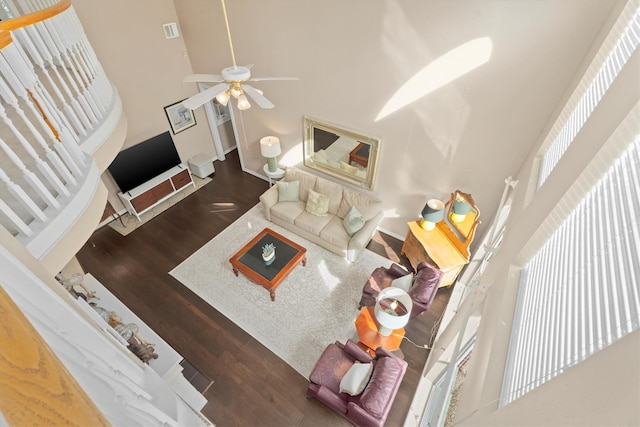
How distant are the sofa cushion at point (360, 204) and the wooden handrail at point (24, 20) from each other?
4127mm

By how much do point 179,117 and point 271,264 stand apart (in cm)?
389

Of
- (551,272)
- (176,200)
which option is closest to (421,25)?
(551,272)

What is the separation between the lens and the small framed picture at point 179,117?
19.8ft

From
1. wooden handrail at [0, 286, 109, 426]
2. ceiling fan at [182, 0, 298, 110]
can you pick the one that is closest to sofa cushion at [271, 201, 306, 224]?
ceiling fan at [182, 0, 298, 110]

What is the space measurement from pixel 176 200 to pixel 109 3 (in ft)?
11.3

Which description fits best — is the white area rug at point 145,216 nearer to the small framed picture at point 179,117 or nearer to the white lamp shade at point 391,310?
the small framed picture at point 179,117

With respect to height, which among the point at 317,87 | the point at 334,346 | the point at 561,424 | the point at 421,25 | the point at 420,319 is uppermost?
the point at 421,25

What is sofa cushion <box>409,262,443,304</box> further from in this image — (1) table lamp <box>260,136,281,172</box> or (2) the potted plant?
(1) table lamp <box>260,136,281,172</box>

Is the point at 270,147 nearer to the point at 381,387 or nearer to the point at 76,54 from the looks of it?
the point at 76,54

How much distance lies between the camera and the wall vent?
17.6ft

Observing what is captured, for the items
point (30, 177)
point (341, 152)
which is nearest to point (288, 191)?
point (341, 152)

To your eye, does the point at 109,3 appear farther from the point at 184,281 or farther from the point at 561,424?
the point at 561,424

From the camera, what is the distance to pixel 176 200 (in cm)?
629

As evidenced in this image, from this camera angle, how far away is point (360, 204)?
17.1ft
